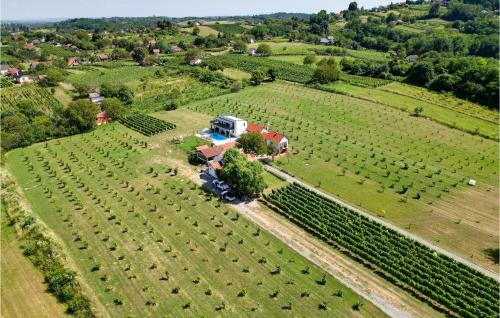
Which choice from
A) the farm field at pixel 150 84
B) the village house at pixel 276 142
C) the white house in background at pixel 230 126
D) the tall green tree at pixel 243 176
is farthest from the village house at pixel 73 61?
the tall green tree at pixel 243 176

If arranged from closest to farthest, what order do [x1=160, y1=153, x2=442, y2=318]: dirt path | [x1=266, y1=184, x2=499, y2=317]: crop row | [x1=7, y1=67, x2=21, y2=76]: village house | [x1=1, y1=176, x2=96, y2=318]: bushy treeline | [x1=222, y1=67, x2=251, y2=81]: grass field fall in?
[x1=1, y1=176, x2=96, y2=318]: bushy treeline, [x1=160, y1=153, x2=442, y2=318]: dirt path, [x1=266, y1=184, x2=499, y2=317]: crop row, [x1=222, y1=67, x2=251, y2=81]: grass field, [x1=7, y1=67, x2=21, y2=76]: village house

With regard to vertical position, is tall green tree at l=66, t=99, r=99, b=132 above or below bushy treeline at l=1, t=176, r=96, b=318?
above

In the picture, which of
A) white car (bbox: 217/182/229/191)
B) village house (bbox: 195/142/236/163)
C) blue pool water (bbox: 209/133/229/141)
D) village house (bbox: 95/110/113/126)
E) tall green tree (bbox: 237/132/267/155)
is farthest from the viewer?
village house (bbox: 95/110/113/126)

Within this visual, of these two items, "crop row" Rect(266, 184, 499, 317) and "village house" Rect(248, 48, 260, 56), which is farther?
"village house" Rect(248, 48, 260, 56)

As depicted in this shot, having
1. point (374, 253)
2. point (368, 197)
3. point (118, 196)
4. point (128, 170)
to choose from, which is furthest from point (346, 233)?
point (128, 170)

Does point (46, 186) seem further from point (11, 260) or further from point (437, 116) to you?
point (437, 116)

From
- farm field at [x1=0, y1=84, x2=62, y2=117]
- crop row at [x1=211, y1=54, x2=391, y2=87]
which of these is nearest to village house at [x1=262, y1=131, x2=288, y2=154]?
crop row at [x1=211, y1=54, x2=391, y2=87]

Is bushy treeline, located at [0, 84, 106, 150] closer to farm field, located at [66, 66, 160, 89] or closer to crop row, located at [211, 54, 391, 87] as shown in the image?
farm field, located at [66, 66, 160, 89]
